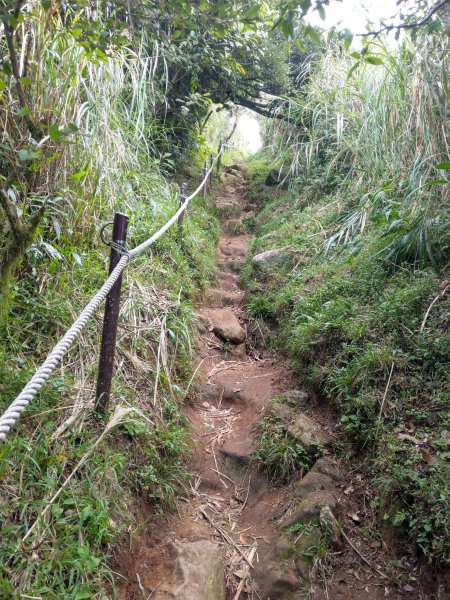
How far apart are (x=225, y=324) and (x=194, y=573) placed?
2455 mm

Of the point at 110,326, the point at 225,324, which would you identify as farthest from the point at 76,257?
the point at 225,324

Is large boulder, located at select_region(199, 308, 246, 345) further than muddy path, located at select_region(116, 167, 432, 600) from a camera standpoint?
Yes

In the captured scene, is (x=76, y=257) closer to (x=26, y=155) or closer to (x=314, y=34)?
(x=26, y=155)

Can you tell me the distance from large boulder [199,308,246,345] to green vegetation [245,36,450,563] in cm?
28

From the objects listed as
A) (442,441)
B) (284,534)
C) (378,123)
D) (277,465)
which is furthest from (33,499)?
(378,123)

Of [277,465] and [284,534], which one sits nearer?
[284,534]

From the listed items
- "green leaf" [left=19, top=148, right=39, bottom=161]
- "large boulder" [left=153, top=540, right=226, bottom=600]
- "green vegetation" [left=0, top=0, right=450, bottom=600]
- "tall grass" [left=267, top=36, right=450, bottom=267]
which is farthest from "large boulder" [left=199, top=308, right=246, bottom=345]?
"green leaf" [left=19, top=148, right=39, bottom=161]

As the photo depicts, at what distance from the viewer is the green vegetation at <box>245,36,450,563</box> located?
6.48 ft

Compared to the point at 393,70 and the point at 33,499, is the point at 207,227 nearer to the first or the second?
the point at 393,70

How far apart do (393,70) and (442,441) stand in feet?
11.7

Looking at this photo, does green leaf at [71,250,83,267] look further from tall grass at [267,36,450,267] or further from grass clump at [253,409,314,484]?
tall grass at [267,36,450,267]

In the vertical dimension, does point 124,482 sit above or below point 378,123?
below

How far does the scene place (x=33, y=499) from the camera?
1526mm

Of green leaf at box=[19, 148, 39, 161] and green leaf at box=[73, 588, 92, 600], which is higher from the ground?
green leaf at box=[19, 148, 39, 161]
